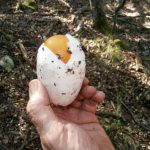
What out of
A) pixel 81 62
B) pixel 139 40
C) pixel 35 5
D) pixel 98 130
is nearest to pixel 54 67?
pixel 81 62

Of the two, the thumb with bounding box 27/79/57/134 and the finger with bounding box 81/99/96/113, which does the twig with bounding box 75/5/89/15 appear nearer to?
the finger with bounding box 81/99/96/113

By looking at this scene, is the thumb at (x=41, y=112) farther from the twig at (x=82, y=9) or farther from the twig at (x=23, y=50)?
the twig at (x=82, y=9)

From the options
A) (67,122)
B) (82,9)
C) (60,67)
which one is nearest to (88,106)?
(67,122)

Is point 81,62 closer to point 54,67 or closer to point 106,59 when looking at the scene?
point 54,67

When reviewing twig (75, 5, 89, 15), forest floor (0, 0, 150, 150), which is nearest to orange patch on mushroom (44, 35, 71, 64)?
forest floor (0, 0, 150, 150)

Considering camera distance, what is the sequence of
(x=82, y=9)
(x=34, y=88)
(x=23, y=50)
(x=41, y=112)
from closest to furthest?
(x=41, y=112) < (x=34, y=88) < (x=23, y=50) < (x=82, y=9)

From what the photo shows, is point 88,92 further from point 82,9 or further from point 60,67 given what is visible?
point 82,9

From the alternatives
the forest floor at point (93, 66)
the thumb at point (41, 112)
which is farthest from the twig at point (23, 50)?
the thumb at point (41, 112)
